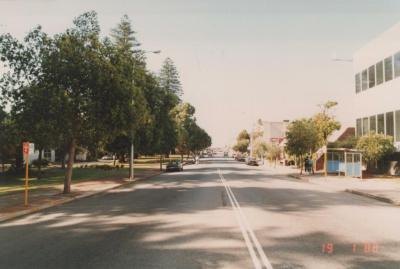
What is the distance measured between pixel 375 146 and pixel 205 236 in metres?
27.8

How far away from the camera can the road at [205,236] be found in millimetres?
7574

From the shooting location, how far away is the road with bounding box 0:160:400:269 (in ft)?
24.8

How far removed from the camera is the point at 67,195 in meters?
20.0

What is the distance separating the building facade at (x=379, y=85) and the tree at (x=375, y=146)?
1.67 metres

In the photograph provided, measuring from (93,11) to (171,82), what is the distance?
220 ft

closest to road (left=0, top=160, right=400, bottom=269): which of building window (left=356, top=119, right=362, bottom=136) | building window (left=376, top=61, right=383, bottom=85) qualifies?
building window (left=376, top=61, right=383, bottom=85)

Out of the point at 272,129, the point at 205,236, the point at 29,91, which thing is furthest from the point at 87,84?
the point at 272,129

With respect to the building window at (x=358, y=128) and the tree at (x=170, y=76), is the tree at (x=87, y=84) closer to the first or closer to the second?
the building window at (x=358, y=128)

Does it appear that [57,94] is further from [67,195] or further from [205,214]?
[205,214]

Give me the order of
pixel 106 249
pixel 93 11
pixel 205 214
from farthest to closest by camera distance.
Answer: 1. pixel 93 11
2. pixel 205 214
3. pixel 106 249

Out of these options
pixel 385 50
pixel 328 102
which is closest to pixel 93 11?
pixel 385 50
